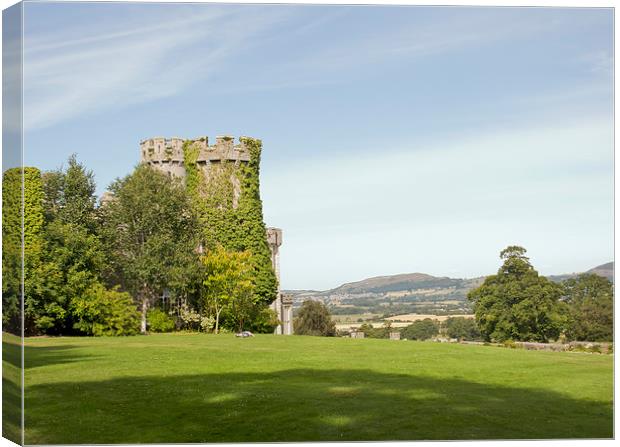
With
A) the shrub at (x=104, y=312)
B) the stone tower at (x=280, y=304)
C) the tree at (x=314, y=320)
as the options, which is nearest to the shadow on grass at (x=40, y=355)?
the shrub at (x=104, y=312)

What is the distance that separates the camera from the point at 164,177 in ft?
81.7

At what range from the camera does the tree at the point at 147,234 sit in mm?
20766

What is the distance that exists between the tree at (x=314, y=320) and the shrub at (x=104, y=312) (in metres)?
4.43

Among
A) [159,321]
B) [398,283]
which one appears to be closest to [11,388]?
[159,321]

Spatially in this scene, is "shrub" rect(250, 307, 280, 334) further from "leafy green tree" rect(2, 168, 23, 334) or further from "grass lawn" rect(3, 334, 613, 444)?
"leafy green tree" rect(2, 168, 23, 334)

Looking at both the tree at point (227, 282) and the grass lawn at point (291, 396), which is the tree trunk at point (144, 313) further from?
the tree at point (227, 282)

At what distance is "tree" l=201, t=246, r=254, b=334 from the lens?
25.4 m

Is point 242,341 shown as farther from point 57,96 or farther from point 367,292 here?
point 57,96

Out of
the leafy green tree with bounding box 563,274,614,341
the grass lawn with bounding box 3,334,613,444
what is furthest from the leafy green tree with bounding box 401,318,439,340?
the leafy green tree with bounding box 563,274,614,341

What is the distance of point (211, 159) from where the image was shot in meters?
28.6

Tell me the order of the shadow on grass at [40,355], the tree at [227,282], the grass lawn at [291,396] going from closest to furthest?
1. the shadow on grass at [40,355]
2. the grass lawn at [291,396]
3. the tree at [227,282]

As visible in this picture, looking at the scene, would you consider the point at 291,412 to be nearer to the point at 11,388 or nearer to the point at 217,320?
the point at 11,388

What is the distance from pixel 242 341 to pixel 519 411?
9.27 meters

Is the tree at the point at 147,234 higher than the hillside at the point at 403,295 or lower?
higher
